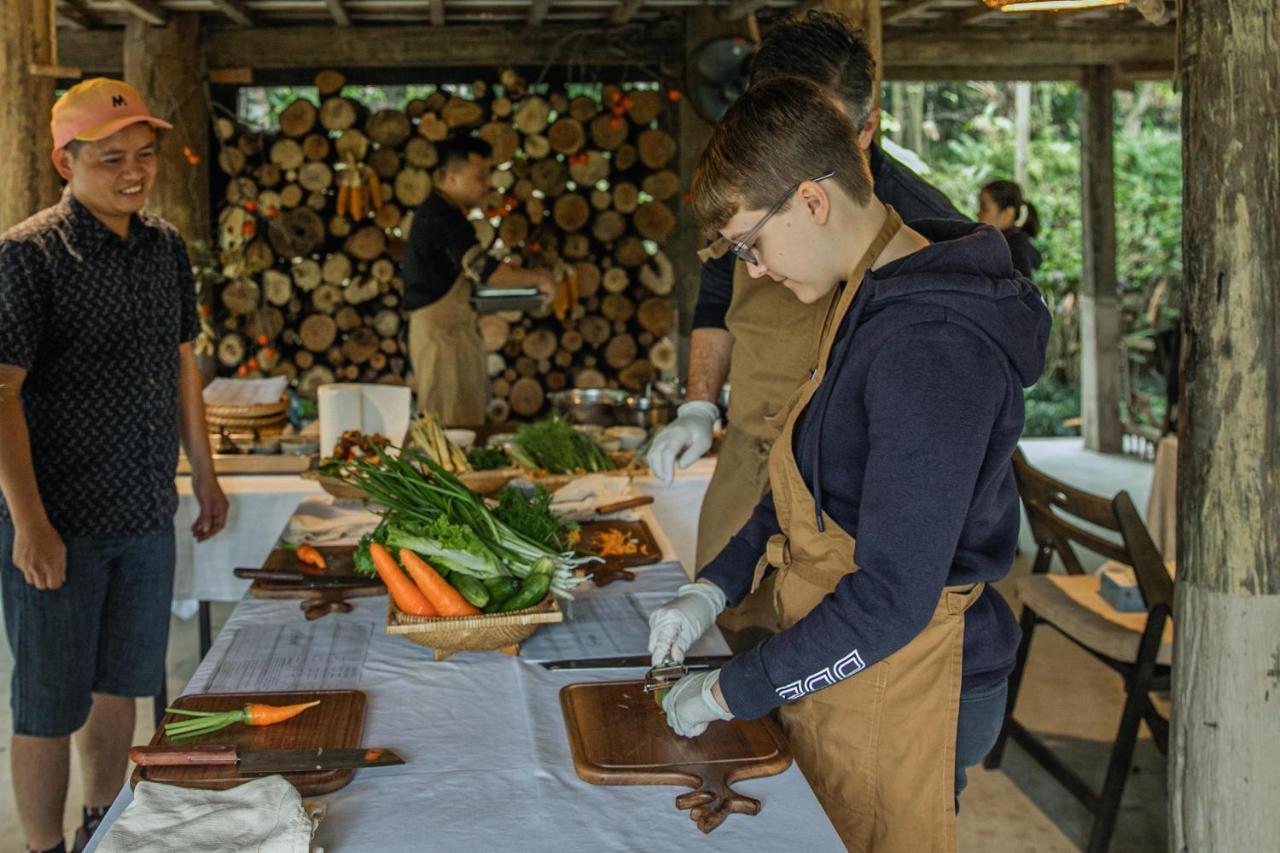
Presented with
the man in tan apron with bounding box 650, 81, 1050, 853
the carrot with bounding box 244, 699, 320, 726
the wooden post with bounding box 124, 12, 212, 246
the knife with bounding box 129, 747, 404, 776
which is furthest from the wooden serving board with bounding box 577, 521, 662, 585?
the wooden post with bounding box 124, 12, 212, 246

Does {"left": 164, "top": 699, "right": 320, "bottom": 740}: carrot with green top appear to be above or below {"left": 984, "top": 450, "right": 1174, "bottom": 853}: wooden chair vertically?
above

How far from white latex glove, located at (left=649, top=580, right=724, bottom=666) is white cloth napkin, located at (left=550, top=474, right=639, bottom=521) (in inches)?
39.5

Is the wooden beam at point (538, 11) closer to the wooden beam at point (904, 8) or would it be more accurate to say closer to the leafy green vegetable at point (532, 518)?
the wooden beam at point (904, 8)

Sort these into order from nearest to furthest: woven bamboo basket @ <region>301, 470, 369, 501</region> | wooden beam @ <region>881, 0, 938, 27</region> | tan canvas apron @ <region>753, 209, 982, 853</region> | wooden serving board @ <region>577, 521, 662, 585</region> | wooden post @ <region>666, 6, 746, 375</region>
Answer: tan canvas apron @ <region>753, 209, 982, 853</region> < wooden serving board @ <region>577, 521, 662, 585</region> < woven bamboo basket @ <region>301, 470, 369, 501</region> < wooden beam @ <region>881, 0, 938, 27</region> < wooden post @ <region>666, 6, 746, 375</region>

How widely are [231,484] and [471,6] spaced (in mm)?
4521

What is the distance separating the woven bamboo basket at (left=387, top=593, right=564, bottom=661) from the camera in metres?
1.99

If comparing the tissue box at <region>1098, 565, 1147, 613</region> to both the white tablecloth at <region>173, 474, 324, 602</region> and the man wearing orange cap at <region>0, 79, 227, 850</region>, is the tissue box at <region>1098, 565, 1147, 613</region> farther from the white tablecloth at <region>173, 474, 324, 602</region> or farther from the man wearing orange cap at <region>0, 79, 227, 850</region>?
the man wearing orange cap at <region>0, 79, 227, 850</region>

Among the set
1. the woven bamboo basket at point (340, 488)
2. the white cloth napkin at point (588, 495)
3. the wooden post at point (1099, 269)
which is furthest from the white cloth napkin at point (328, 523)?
the wooden post at point (1099, 269)

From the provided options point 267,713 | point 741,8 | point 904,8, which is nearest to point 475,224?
point 741,8

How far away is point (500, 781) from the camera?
1.61m

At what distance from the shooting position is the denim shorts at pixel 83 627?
270 cm

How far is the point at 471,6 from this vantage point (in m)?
7.39

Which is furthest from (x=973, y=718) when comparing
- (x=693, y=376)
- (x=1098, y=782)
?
(x=1098, y=782)

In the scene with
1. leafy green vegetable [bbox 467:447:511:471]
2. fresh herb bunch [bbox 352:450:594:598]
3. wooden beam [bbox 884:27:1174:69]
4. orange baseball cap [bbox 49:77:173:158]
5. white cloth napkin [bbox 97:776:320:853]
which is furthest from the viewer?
wooden beam [bbox 884:27:1174:69]
